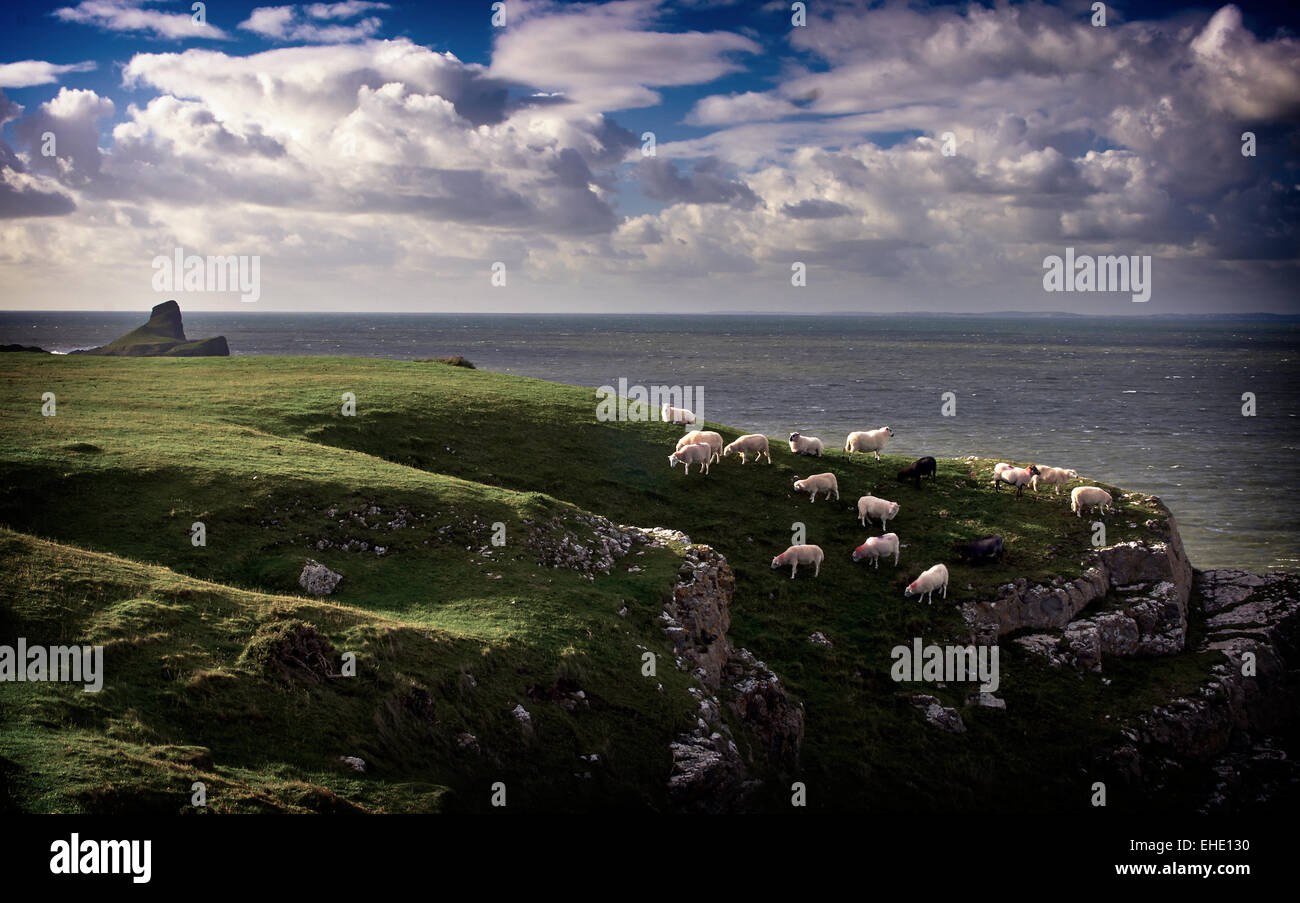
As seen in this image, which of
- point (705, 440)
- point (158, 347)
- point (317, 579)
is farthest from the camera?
point (158, 347)

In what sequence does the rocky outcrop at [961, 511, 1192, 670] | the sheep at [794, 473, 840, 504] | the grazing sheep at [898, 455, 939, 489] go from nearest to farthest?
the rocky outcrop at [961, 511, 1192, 670]
the sheep at [794, 473, 840, 504]
the grazing sheep at [898, 455, 939, 489]

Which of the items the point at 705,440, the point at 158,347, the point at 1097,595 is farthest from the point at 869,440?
the point at 158,347

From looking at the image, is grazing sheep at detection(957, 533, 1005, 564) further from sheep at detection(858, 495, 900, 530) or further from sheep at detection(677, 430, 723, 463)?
sheep at detection(677, 430, 723, 463)

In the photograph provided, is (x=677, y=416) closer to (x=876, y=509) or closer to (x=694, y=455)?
(x=694, y=455)

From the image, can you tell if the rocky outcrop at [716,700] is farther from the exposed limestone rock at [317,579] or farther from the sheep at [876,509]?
the exposed limestone rock at [317,579]

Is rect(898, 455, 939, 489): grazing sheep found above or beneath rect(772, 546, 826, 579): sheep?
above

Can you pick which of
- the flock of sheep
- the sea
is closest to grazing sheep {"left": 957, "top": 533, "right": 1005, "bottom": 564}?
the flock of sheep
